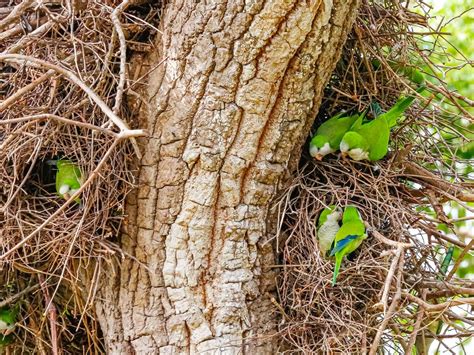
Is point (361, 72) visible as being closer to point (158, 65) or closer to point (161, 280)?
point (158, 65)

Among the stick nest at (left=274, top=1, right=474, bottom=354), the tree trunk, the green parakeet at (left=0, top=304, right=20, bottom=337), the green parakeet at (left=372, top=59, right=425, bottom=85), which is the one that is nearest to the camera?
the tree trunk

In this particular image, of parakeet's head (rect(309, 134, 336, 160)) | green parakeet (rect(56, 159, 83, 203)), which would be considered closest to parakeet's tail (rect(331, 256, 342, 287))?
parakeet's head (rect(309, 134, 336, 160))

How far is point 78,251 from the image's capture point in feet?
5.04

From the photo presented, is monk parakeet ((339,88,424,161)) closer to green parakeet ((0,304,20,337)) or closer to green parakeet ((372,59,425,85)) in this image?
green parakeet ((372,59,425,85))

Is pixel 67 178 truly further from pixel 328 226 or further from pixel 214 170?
pixel 328 226

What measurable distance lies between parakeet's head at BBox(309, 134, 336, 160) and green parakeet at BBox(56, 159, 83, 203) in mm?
589

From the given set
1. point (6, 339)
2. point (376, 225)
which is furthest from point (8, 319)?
point (376, 225)

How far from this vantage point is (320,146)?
5.09 feet

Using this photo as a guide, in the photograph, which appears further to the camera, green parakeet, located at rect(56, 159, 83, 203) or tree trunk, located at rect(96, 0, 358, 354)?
green parakeet, located at rect(56, 159, 83, 203)

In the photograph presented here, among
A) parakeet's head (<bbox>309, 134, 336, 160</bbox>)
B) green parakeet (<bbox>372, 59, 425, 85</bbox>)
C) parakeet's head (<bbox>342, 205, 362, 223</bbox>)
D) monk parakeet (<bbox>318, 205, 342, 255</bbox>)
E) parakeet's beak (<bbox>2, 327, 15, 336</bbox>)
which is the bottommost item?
parakeet's beak (<bbox>2, 327, 15, 336</bbox>)

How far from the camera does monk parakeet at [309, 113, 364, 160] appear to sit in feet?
5.08

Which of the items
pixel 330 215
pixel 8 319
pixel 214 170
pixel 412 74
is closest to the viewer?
pixel 214 170

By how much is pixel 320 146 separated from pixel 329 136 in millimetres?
34

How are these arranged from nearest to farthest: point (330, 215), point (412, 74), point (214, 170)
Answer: point (214, 170) < point (330, 215) < point (412, 74)
